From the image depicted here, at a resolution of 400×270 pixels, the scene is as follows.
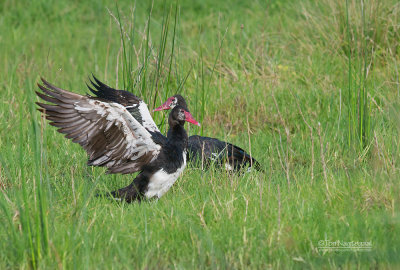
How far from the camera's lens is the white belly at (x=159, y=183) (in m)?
4.59

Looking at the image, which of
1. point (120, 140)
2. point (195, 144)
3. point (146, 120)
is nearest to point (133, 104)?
point (146, 120)

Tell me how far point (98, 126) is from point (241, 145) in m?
2.14

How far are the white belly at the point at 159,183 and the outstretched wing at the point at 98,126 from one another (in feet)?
0.75

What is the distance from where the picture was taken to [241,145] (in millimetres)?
6227

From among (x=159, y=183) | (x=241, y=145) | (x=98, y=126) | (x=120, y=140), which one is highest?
(x=98, y=126)

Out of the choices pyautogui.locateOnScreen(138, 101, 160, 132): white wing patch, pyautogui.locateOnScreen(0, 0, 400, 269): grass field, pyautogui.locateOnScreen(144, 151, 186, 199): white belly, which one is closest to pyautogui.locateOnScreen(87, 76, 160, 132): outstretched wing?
pyautogui.locateOnScreen(138, 101, 160, 132): white wing patch

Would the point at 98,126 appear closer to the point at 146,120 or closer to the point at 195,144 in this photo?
the point at 146,120

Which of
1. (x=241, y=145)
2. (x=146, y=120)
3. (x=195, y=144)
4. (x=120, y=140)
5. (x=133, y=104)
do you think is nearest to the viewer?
(x=120, y=140)

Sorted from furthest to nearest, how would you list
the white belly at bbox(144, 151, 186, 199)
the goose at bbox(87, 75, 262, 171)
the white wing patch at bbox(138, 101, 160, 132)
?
the goose at bbox(87, 75, 262, 171), the white wing patch at bbox(138, 101, 160, 132), the white belly at bbox(144, 151, 186, 199)

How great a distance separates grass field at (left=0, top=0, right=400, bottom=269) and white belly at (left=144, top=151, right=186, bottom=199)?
3.7 inches

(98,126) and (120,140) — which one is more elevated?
(98,126)

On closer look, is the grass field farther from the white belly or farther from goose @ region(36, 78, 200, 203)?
goose @ region(36, 78, 200, 203)

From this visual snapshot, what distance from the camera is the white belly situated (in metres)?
4.59

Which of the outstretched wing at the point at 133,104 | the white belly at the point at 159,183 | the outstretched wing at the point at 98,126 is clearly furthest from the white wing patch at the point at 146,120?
the white belly at the point at 159,183
